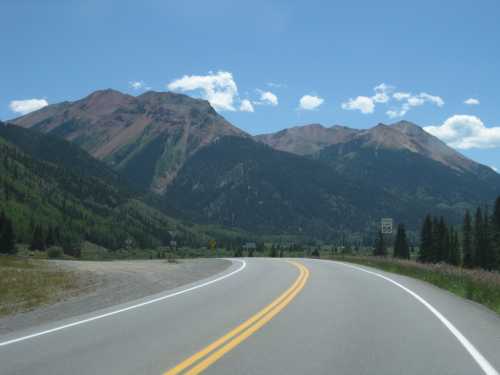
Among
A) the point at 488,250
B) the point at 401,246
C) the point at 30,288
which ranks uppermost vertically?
the point at 401,246

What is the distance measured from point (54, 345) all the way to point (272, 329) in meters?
3.87

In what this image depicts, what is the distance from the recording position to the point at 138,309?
13281 mm

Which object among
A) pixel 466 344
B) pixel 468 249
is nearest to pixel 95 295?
pixel 466 344

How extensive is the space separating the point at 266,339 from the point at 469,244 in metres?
84.2

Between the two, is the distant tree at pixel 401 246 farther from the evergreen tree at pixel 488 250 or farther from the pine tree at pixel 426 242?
the evergreen tree at pixel 488 250

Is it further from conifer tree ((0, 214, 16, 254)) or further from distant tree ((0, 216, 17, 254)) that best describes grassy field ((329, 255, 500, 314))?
distant tree ((0, 216, 17, 254))

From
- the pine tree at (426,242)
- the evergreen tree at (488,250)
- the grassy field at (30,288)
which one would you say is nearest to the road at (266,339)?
the grassy field at (30,288)

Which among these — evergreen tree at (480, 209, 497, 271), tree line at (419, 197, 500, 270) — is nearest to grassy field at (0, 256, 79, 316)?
tree line at (419, 197, 500, 270)

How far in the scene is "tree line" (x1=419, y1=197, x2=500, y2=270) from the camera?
68562mm

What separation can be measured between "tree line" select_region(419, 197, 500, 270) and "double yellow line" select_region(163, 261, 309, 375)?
197 feet

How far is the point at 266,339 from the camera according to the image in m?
9.19

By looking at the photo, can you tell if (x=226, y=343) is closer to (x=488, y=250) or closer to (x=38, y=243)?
(x=488, y=250)

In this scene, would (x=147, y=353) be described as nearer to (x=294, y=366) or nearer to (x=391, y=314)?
(x=294, y=366)

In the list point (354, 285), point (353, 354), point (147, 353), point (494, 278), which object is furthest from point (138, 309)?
point (494, 278)
